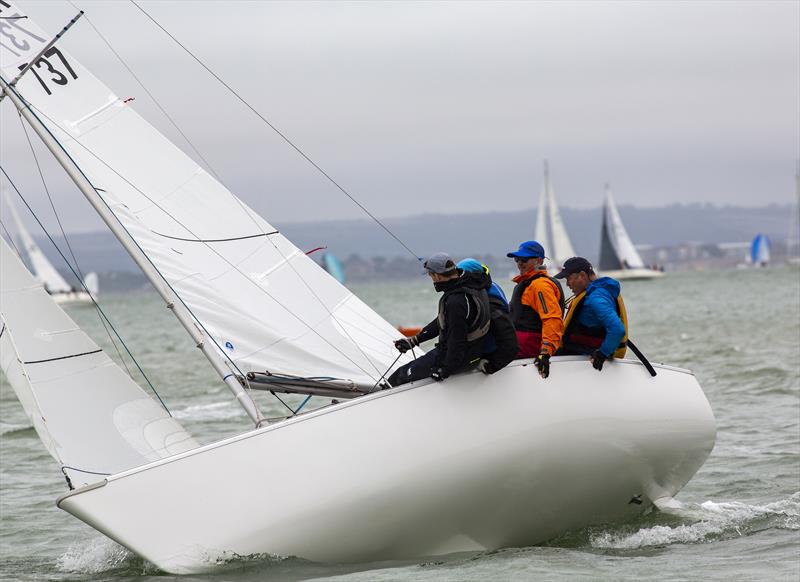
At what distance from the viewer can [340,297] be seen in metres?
A: 8.09

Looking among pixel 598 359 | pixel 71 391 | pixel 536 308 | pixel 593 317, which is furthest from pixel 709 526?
pixel 71 391

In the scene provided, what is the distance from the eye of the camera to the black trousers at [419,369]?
669 cm

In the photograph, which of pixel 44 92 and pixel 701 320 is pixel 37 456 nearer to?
pixel 44 92

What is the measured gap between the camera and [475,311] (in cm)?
642

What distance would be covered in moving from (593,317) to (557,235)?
67696mm

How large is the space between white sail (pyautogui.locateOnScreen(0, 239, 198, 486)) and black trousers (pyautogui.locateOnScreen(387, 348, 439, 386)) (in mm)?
1357

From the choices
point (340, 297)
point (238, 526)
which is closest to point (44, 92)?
point (340, 297)

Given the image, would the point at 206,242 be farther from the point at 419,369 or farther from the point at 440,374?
the point at 440,374

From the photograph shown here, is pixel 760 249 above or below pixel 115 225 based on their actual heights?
below

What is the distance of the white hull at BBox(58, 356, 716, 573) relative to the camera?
6.32m

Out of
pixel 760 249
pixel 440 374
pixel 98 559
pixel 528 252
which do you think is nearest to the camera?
pixel 440 374

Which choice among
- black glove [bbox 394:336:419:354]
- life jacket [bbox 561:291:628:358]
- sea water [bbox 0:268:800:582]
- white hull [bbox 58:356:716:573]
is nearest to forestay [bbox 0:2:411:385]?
black glove [bbox 394:336:419:354]

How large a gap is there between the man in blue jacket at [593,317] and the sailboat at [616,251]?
65738 mm

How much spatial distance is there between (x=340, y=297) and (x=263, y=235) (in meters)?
0.66
